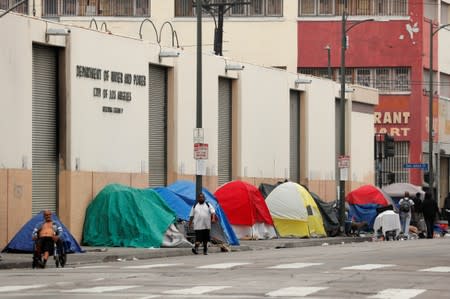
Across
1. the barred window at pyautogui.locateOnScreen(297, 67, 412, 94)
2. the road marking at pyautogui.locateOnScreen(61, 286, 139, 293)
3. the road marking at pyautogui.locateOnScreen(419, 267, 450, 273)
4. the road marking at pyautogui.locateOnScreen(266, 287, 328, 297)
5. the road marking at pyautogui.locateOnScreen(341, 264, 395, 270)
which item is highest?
the barred window at pyautogui.locateOnScreen(297, 67, 412, 94)

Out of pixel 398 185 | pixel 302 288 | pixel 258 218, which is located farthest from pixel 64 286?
pixel 398 185

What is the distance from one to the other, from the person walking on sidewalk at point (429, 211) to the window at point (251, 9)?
24.5 m

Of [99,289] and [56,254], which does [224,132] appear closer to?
[56,254]

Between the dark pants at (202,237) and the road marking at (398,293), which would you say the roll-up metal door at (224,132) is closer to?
the dark pants at (202,237)

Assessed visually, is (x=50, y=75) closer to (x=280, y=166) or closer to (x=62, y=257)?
(x=62, y=257)

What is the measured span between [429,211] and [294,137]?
9.09 meters

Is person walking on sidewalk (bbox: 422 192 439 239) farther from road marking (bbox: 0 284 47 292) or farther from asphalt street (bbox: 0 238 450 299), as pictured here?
road marking (bbox: 0 284 47 292)

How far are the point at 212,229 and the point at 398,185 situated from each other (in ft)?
77.2

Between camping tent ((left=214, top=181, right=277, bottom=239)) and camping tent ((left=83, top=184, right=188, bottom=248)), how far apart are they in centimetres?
647

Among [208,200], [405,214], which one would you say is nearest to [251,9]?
[405,214]

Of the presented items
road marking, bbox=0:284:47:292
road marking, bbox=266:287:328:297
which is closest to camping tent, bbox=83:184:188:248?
road marking, bbox=0:284:47:292

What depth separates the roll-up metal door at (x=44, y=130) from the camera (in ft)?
127

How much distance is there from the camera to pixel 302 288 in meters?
21.8

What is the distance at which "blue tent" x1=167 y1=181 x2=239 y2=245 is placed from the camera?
138ft
